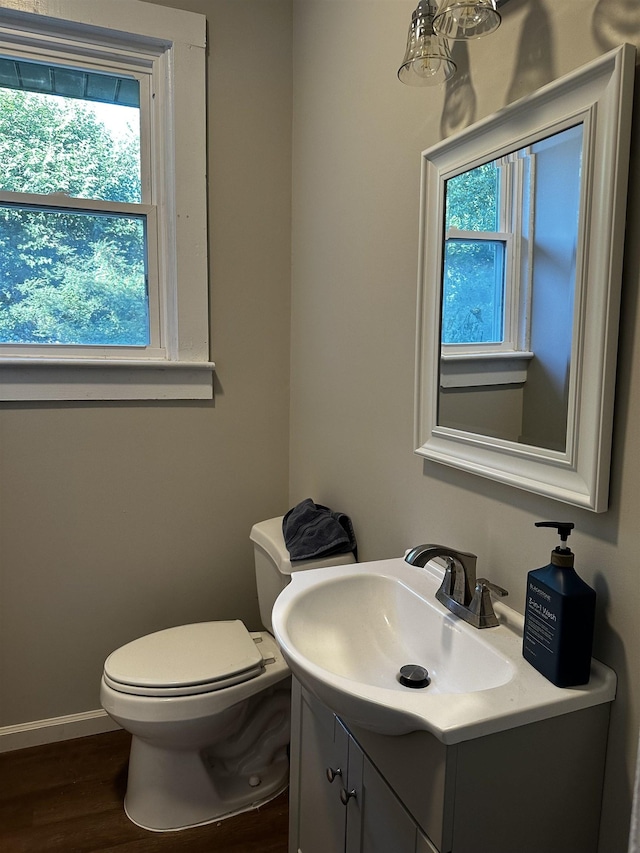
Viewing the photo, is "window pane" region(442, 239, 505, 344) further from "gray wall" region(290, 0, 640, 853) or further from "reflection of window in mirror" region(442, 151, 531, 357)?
"gray wall" region(290, 0, 640, 853)

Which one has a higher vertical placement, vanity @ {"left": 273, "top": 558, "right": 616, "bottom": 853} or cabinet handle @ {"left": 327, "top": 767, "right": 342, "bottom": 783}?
vanity @ {"left": 273, "top": 558, "right": 616, "bottom": 853}

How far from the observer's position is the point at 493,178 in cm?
108

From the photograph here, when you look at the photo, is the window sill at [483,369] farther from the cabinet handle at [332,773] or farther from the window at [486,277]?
Result: the cabinet handle at [332,773]

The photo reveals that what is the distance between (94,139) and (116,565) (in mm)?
1402

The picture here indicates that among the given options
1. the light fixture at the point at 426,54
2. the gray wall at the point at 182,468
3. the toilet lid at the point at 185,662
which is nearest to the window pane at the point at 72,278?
the gray wall at the point at 182,468

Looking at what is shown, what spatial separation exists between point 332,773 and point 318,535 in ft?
2.13

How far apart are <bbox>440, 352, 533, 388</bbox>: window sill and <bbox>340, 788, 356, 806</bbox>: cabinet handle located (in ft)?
2.62

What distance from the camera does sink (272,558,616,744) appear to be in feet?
2.68

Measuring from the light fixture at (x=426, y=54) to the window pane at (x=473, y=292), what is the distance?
30 cm

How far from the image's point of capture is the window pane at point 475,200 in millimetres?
1086

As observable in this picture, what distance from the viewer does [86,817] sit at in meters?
1.65

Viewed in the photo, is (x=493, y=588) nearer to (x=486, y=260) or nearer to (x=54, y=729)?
(x=486, y=260)

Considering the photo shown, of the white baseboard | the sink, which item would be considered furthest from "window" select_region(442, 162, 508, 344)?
the white baseboard

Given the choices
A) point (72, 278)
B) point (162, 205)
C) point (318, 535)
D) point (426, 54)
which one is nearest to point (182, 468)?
point (318, 535)
